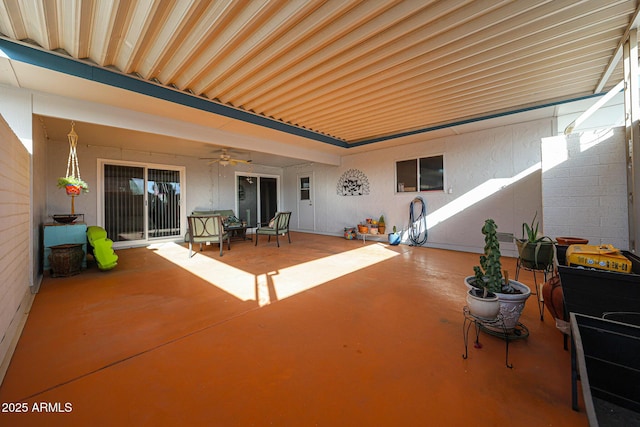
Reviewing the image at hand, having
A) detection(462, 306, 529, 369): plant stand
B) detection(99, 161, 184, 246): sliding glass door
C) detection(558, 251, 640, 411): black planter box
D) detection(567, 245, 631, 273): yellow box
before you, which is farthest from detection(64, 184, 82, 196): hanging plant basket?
detection(567, 245, 631, 273): yellow box

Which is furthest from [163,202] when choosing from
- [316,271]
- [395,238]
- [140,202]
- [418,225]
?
[418,225]

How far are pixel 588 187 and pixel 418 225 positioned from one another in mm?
3192

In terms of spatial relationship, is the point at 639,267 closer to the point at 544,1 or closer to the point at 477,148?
the point at 544,1

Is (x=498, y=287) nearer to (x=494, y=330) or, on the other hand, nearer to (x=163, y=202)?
(x=494, y=330)

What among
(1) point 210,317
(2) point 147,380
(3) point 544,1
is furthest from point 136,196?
(3) point 544,1

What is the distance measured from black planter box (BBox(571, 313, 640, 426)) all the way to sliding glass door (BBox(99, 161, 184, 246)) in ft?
24.4

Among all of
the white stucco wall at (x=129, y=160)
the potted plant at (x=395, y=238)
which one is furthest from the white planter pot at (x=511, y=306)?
the white stucco wall at (x=129, y=160)

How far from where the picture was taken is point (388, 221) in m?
6.43

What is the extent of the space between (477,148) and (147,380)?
6.09m

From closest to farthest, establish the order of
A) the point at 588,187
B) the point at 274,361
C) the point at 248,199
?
the point at 274,361 < the point at 588,187 < the point at 248,199

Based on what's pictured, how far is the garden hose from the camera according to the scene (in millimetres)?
5770

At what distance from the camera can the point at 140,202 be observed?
6.00 meters

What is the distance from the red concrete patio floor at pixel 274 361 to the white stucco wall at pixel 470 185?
2.70 metres

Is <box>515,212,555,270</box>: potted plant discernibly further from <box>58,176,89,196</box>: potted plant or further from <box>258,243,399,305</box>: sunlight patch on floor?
<box>58,176,89,196</box>: potted plant
